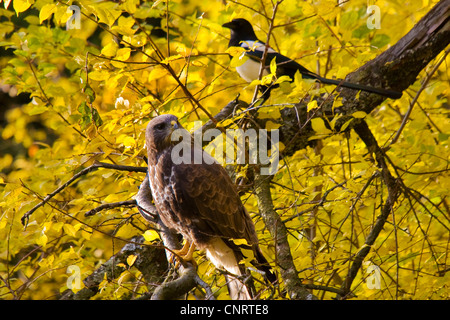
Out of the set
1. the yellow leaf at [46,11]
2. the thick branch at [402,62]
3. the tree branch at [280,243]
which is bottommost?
the tree branch at [280,243]

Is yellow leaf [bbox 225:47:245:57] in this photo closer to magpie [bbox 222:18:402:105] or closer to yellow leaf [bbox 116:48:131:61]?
yellow leaf [bbox 116:48:131:61]

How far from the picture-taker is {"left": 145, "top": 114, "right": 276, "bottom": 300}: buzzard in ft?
8.88

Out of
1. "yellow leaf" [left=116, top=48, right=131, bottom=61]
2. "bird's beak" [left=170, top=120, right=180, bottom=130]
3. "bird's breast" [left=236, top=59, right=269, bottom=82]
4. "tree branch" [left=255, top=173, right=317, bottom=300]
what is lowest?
"tree branch" [left=255, top=173, right=317, bottom=300]

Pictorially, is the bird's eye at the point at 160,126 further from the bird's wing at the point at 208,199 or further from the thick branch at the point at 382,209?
the thick branch at the point at 382,209

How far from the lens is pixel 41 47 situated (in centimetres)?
379

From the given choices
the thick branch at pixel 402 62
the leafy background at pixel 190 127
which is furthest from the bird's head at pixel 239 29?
the thick branch at pixel 402 62

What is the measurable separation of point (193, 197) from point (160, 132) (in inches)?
16.1

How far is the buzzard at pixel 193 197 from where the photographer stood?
271 centimetres

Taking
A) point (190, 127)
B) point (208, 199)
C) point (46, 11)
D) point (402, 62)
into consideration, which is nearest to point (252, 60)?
point (402, 62)

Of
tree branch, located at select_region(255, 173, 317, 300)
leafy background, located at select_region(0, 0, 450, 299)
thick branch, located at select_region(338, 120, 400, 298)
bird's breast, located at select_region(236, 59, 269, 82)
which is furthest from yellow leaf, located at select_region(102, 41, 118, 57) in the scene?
bird's breast, located at select_region(236, 59, 269, 82)

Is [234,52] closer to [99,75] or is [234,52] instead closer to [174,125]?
[174,125]
